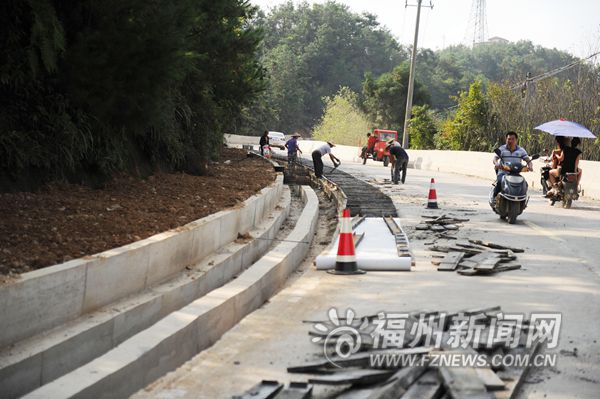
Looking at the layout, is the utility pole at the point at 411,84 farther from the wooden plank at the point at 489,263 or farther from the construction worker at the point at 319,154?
the wooden plank at the point at 489,263

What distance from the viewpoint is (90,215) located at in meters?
10.4

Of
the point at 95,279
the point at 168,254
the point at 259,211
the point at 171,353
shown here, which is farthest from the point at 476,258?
the point at 171,353

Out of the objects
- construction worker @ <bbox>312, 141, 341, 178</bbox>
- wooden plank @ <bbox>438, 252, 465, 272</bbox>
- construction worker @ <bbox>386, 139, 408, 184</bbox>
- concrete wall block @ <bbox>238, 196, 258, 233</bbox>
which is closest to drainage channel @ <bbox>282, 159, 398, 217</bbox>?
construction worker @ <bbox>312, 141, 341, 178</bbox>

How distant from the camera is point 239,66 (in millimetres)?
22203

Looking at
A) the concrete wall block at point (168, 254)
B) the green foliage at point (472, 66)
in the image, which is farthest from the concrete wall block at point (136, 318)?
the green foliage at point (472, 66)

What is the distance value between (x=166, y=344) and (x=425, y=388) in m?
2.18

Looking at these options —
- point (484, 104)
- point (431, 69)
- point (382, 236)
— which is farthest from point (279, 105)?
point (382, 236)

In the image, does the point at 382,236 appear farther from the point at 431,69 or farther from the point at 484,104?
the point at 431,69

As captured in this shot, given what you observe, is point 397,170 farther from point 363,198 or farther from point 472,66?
point 472,66

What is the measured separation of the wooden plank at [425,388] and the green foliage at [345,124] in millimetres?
84013

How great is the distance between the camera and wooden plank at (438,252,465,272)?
11018mm

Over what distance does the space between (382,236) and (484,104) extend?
114ft

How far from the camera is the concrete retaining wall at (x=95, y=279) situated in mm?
6492

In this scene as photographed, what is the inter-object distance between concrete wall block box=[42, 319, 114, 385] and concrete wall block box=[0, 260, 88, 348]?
23cm
